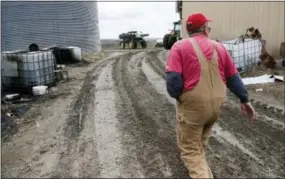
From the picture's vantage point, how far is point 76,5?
23.8m

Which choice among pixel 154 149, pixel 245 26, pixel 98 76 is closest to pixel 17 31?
pixel 98 76

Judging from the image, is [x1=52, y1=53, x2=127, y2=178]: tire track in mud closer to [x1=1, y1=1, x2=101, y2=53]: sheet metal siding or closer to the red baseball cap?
the red baseball cap

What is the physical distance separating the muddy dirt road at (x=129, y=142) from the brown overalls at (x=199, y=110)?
41 centimetres

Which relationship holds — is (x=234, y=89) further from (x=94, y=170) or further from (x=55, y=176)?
(x=55, y=176)

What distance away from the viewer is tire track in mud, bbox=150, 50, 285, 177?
481cm

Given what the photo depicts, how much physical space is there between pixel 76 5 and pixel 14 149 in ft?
61.9

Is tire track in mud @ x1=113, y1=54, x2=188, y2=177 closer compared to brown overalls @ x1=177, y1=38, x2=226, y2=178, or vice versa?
brown overalls @ x1=177, y1=38, x2=226, y2=178

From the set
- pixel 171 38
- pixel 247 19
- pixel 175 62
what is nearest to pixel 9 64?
pixel 175 62

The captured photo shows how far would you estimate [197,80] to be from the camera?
393 centimetres

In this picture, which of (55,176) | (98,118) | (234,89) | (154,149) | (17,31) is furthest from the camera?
(17,31)

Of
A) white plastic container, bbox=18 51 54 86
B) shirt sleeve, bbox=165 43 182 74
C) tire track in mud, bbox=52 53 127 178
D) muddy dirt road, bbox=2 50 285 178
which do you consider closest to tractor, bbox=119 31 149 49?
white plastic container, bbox=18 51 54 86

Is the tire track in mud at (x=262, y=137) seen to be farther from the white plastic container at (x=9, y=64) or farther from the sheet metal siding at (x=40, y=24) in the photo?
the sheet metal siding at (x=40, y=24)

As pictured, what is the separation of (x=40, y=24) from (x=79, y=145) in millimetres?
17829

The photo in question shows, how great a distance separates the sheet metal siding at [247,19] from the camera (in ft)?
46.5
